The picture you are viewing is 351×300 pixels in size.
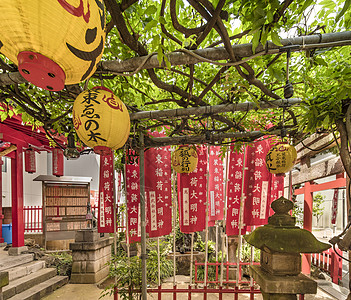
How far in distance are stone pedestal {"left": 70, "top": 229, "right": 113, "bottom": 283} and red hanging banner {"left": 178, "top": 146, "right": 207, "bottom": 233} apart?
4.24m

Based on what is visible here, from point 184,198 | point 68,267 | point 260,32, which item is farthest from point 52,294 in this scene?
point 260,32

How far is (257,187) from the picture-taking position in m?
5.20

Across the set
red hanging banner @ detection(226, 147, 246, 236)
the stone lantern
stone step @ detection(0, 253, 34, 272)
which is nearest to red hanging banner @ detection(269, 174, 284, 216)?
red hanging banner @ detection(226, 147, 246, 236)

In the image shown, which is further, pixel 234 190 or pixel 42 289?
pixel 42 289

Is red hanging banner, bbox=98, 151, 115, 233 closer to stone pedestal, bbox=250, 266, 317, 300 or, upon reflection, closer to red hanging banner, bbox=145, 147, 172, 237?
red hanging banner, bbox=145, 147, 172, 237

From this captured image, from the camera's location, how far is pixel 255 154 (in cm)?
527

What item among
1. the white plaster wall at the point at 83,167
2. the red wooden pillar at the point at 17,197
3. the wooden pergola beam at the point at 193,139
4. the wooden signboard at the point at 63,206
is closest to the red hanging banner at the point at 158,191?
the wooden pergola beam at the point at 193,139

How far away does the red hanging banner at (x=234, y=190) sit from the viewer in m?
5.16

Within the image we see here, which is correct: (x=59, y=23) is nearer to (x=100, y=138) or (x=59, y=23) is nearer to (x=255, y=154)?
(x=100, y=138)

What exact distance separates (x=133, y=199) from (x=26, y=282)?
4535 millimetres

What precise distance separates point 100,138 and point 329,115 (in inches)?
102

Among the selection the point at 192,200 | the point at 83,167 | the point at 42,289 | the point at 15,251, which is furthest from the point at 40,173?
the point at 192,200

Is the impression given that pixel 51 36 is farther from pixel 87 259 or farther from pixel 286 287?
pixel 87 259

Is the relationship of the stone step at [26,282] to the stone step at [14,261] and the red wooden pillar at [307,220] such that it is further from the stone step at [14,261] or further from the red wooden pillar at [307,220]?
the red wooden pillar at [307,220]
